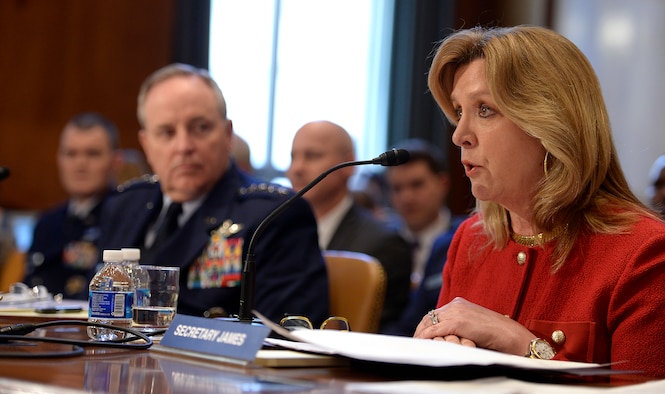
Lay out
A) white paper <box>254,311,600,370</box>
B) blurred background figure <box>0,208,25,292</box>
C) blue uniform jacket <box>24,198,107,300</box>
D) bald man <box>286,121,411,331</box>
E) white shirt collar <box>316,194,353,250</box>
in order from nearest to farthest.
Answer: white paper <box>254,311,600,370</box> < bald man <box>286,121,411,331</box> < white shirt collar <box>316,194,353,250</box> < blue uniform jacket <box>24,198,107,300</box> < blurred background figure <box>0,208,25,292</box>

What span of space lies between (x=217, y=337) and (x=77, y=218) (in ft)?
11.8

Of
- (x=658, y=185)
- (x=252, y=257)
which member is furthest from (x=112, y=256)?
(x=658, y=185)

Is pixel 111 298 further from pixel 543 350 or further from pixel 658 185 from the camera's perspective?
pixel 658 185

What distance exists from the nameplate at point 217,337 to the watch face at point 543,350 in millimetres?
547

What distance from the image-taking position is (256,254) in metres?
2.52

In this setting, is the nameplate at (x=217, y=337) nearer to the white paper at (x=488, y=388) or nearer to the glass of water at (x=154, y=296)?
the white paper at (x=488, y=388)

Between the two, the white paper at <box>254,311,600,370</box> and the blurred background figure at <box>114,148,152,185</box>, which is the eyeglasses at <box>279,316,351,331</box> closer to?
the white paper at <box>254,311,600,370</box>

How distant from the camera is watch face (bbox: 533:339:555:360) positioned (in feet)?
4.99

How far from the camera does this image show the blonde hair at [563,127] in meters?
1.73

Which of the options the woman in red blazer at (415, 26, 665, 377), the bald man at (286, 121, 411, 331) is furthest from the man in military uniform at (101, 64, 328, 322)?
the bald man at (286, 121, 411, 331)

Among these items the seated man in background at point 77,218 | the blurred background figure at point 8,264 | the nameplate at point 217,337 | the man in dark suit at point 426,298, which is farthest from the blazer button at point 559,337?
the blurred background figure at point 8,264

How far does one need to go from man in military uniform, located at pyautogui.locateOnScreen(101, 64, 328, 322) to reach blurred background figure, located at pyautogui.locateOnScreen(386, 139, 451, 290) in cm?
287

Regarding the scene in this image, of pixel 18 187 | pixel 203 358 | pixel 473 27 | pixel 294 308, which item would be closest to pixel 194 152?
pixel 294 308

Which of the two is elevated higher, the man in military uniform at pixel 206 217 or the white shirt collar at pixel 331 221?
the man in military uniform at pixel 206 217
